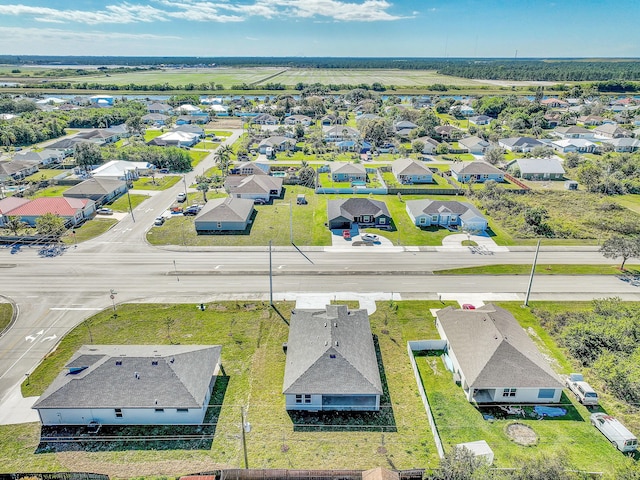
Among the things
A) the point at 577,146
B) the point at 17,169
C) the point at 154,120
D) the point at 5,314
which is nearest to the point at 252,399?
the point at 5,314

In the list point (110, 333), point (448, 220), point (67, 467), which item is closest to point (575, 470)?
point (67, 467)

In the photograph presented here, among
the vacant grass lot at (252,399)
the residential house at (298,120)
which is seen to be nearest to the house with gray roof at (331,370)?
the vacant grass lot at (252,399)

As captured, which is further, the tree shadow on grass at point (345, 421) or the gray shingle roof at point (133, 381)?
the tree shadow on grass at point (345, 421)

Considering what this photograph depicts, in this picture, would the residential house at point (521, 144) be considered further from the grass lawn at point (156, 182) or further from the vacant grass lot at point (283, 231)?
the grass lawn at point (156, 182)

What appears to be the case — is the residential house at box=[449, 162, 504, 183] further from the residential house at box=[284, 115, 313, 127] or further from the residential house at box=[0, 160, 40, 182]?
the residential house at box=[0, 160, 40, 182]

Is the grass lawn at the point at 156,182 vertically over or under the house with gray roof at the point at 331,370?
under

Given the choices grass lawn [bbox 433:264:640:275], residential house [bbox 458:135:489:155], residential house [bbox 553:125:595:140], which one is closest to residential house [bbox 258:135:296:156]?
residential house [bbox 458:135:489:155]

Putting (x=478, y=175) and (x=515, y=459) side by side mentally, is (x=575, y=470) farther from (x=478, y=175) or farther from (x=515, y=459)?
(x=478, y=175)
